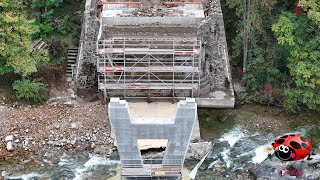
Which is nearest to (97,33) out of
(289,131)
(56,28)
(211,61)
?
(56,28)

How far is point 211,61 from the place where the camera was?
3681cm

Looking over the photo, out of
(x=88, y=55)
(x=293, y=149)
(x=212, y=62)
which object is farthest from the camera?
(x=88, y=55)

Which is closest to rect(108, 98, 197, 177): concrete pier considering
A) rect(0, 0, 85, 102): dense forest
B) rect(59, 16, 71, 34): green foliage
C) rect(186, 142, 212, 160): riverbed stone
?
rect(186, 142, 212, 160): riverbed stone

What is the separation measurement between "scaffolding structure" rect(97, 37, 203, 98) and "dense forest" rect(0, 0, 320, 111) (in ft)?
12.2

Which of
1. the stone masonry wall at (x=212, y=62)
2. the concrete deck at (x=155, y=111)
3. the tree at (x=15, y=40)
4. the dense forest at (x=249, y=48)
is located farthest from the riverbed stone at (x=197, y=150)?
the tree at (x=15, y=40)

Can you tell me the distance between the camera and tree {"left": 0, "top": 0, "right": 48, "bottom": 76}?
107 ft

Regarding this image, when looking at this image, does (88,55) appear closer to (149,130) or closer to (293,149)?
(149,130)

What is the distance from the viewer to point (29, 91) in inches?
1356

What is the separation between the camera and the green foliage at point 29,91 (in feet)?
113

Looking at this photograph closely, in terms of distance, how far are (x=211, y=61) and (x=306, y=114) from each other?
6602 millimetres

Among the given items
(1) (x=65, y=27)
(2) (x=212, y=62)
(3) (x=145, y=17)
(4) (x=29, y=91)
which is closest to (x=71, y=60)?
(1) (x=65, y=27)

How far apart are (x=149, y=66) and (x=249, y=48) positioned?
23.6 feet

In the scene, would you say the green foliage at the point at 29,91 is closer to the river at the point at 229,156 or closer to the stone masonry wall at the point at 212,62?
the river at the point at 229,156

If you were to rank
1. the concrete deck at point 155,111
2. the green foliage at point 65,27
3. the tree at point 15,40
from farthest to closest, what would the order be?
the green foliage at point 65,27 < the concrete deck at point 155,111 < the tree at point 15,40
